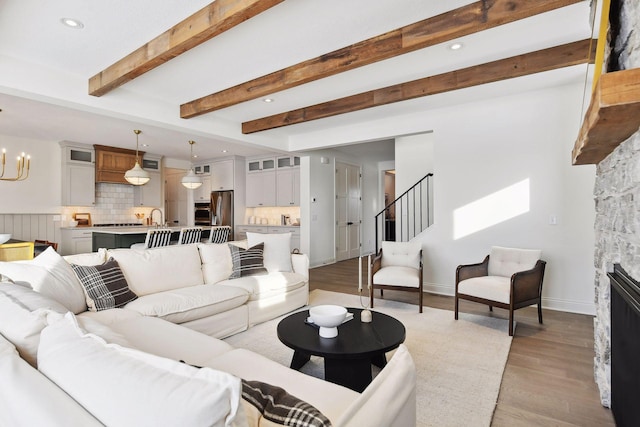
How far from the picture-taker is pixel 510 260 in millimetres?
3969

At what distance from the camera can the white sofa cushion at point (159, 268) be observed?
121 inches

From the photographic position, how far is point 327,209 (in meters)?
7.59

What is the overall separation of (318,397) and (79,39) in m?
3.47

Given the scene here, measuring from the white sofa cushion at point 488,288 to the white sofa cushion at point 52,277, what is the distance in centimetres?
357

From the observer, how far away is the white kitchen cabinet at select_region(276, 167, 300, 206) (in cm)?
732

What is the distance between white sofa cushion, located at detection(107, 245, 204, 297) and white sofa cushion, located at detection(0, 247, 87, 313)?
44 cm

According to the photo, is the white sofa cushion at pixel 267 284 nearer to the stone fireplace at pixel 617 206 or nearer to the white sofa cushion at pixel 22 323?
the white sofa cushion at pixel 22 323

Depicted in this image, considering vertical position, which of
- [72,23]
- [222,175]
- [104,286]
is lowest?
[104,286]

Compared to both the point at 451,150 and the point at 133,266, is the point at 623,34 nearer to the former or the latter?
the point at 451,150

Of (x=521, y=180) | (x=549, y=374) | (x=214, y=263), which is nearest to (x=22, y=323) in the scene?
(x=214, y=263)

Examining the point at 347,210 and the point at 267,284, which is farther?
the point at 347,210

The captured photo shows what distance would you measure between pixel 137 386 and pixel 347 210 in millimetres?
7613

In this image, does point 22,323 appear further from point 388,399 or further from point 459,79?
point 459,79

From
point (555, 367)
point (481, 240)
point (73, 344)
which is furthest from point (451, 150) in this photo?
point (73, 344)
